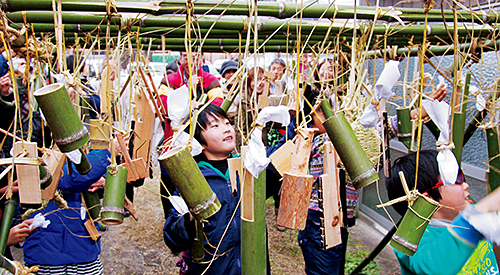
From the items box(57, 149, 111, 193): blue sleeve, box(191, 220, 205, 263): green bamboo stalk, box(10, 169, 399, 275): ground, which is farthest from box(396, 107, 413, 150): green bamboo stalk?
box(10, 169, 399, 275): ground

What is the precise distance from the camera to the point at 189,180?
2.70ft

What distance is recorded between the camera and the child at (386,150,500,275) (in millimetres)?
1188

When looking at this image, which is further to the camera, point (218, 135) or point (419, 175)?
point (218, 135)

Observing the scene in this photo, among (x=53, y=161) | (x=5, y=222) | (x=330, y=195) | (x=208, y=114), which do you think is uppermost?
(x=208, y=114)

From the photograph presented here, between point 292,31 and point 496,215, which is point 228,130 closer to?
point 292,31

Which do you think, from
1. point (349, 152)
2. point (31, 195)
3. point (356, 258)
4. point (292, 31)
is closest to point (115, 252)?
point (356, 258)

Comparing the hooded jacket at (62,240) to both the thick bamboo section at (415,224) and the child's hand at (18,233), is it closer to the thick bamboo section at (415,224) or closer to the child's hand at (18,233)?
the child's hand at (18,233)

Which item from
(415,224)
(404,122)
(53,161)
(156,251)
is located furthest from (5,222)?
(156,251)

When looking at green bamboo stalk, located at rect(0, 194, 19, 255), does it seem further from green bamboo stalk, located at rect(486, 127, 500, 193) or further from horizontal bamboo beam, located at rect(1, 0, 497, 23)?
green bamboo stalk, located at rect(486, 127, 500, 193)

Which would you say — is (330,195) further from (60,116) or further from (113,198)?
(60,116)

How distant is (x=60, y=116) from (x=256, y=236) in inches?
24.2

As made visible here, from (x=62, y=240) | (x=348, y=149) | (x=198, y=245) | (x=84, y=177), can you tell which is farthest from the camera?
(x=62, y=240)

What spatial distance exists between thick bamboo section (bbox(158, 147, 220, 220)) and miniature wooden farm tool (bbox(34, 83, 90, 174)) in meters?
0.23

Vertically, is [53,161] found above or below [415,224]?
above
